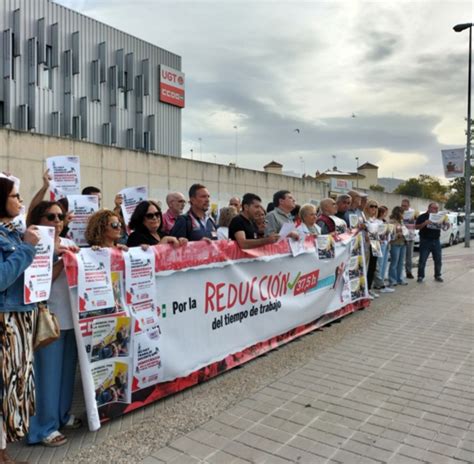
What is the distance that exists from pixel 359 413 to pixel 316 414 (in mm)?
356

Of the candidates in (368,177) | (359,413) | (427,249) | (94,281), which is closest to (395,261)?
(427,249)

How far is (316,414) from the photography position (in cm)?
382

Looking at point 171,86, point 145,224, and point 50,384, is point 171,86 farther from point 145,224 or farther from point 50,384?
point 50,384

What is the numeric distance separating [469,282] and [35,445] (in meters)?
10.4

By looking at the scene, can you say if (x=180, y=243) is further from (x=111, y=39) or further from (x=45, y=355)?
(x=111, y=39)

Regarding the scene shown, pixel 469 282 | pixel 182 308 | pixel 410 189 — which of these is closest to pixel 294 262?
pixel 182 308

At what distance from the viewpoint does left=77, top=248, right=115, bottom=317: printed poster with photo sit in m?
3.34

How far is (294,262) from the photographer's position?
5.92 metres

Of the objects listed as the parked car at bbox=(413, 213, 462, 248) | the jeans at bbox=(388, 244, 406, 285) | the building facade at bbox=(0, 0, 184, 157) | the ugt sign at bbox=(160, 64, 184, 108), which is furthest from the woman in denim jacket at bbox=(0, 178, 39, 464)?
the ugt sign at bbox=(160, 64, 184, 108)

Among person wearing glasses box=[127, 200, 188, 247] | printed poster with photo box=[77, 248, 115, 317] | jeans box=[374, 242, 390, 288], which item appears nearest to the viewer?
printed poster with photo box=[77, 248, 115, 317]

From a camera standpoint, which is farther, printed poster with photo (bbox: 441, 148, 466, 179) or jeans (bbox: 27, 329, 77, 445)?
printed poster with photo (bbox: 441, 148, 466, 179)

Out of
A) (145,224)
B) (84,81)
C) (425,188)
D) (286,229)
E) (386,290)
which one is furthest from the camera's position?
(425,188)

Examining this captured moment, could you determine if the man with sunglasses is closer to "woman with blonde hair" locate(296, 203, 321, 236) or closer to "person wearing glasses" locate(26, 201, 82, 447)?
"woman with blonde hair" locate(296, 203, 321, 236)

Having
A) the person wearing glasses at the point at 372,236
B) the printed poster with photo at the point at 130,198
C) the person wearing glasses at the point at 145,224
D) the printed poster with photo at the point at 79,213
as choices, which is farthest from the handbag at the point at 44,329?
the person wearing glasses at the point at 372,236
